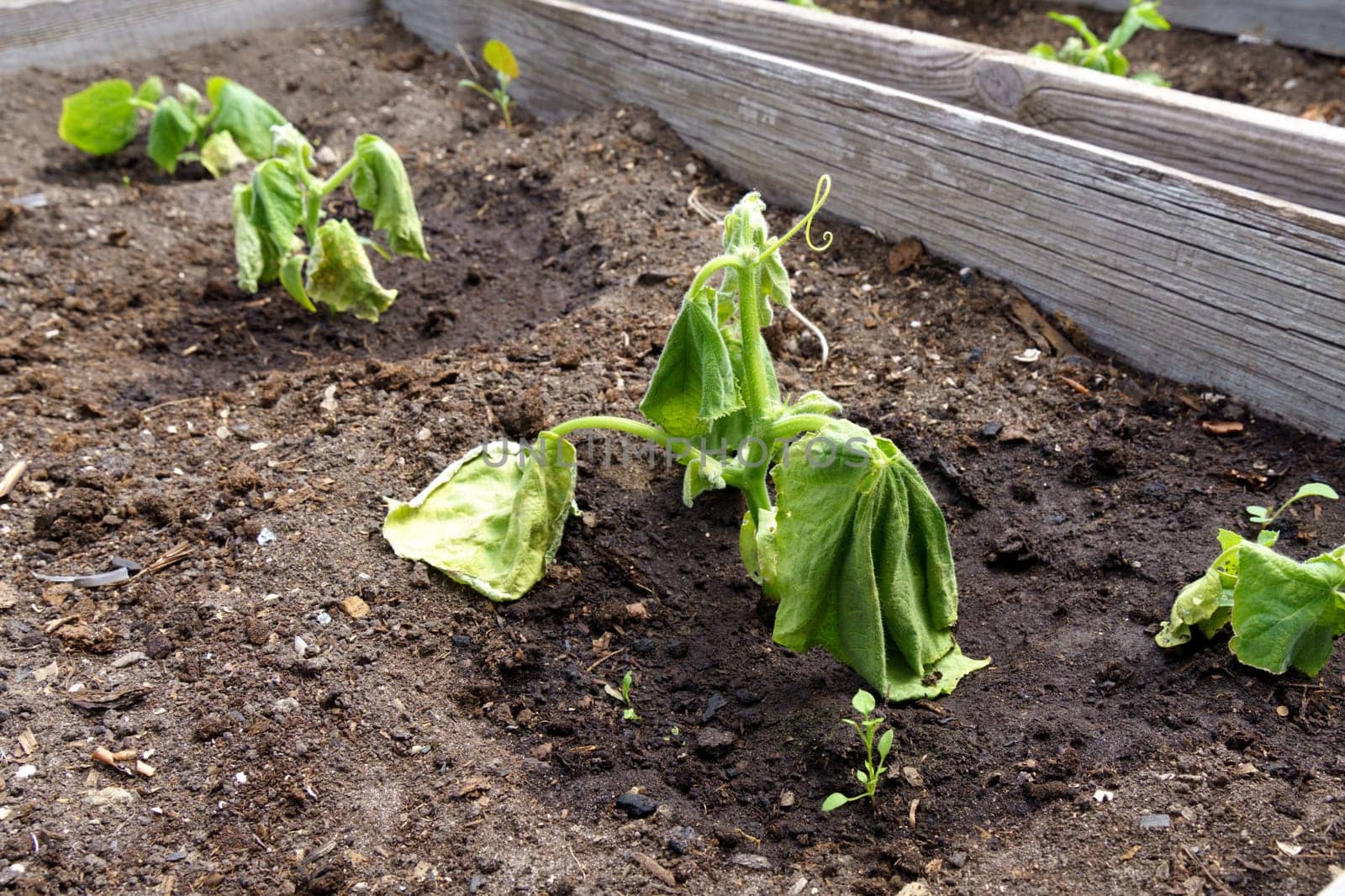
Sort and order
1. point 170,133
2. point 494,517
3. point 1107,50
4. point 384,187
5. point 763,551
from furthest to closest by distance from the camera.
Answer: point 170,133 < point 1107,50 < point 384,187 < point 494,517 < point 763,551

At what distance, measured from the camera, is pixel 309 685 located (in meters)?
2.13

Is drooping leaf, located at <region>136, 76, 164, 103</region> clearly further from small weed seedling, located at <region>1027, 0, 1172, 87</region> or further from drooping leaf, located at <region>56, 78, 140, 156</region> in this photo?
small weed seedling, located at <region>1027, 0, 1172, 87</region>

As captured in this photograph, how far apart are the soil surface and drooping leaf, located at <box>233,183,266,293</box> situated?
3187mm

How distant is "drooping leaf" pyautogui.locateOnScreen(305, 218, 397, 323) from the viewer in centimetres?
314

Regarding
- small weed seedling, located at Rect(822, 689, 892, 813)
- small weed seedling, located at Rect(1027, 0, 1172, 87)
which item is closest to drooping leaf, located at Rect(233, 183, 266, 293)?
small weed seedling, located at Rect(822, 689, 892, 813)

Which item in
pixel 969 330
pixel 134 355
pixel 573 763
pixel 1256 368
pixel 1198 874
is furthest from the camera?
pixel 134 355

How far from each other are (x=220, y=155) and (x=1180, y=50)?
4047mm

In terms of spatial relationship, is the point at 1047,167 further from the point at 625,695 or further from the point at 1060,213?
the point at 625,695

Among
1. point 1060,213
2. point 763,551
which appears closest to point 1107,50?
point 1060,213

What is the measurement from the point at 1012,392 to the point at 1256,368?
563 mm

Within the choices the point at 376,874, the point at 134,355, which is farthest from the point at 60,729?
the point at 134,355

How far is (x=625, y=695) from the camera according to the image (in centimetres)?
213

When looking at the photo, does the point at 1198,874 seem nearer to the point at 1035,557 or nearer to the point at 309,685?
the point at 1035,557

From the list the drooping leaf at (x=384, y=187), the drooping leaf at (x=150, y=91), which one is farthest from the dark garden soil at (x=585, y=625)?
the drooping leaf at (x=150, y=91)
